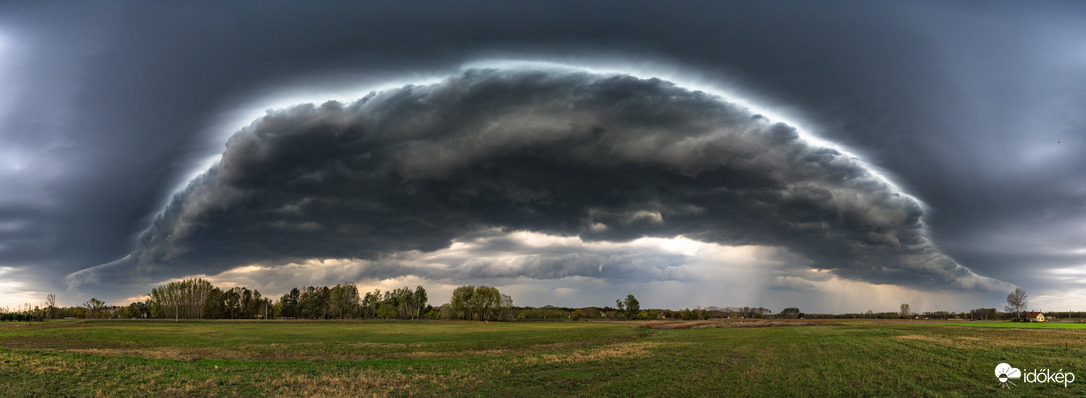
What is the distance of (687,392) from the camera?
23844 mm

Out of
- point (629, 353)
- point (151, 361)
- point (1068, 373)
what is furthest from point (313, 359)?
point (1068, 373)

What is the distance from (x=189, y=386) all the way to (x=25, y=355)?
2378cm

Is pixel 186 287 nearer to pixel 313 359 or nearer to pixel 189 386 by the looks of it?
→ pixel 313 359

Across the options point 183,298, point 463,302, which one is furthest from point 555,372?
point 183,298

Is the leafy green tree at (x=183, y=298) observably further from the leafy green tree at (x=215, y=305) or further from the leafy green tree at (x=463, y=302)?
the leafy green tree at (x=463, y=302)

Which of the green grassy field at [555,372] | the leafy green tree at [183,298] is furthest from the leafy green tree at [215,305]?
the green grassy field at [555,372]

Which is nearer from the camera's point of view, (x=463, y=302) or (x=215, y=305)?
(x=215, y=305)

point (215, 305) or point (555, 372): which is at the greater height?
point (555, 372)

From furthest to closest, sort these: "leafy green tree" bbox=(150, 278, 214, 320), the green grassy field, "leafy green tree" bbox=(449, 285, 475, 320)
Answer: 1. "leafy green tree" bbox=(449, 285, 475, 320)
2. "leafy green tree" bbox=(150, 278, 214, 320)
3. the green grassy field

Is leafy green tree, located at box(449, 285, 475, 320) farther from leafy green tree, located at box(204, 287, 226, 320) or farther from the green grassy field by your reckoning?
the green grassy field

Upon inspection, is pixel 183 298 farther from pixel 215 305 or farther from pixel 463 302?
pixel 463 302

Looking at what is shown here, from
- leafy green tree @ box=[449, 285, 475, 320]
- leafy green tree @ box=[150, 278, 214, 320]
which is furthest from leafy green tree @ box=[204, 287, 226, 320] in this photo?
leafy green tree @ box=[449, 285, 475, 320]

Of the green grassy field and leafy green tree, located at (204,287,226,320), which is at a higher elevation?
the green grassy field

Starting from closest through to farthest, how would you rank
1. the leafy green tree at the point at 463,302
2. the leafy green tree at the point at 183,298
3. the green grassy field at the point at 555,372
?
the green grassy field at the point at 555,372, the leafy green tree at the point at 183,298, the leafy green tree at the point at 463,302
